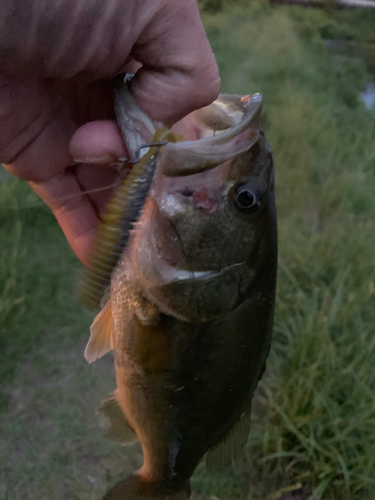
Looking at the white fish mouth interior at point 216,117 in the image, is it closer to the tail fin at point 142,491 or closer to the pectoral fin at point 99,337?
the pectoral fin at point 99,337

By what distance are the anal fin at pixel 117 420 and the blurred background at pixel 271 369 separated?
1141 mm

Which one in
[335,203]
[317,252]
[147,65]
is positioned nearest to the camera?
[147,65]

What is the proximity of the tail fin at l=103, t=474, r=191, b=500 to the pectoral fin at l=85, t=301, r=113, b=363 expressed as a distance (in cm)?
61

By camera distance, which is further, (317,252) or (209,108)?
(317,252)

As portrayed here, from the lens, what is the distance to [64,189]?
1852 millimetres

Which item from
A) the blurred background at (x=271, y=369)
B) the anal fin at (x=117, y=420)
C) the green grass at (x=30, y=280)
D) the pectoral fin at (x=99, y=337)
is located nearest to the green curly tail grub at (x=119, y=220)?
the pectoral fin at (x=99, y=337)

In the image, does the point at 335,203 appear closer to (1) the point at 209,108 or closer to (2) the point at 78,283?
(1) the point at 209,108

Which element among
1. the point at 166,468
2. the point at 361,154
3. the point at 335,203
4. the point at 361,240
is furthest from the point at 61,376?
the point at 361,154

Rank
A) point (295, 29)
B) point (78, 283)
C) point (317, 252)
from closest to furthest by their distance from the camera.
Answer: point (78, 283), point (317, 252), point (295, 29)

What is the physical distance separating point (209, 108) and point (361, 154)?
5.25 m

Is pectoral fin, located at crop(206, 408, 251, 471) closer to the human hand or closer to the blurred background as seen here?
the blurred background

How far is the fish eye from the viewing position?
1148 mm

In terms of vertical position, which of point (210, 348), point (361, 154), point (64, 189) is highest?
point (64, 189)

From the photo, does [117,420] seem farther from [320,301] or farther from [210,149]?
[320,301]
